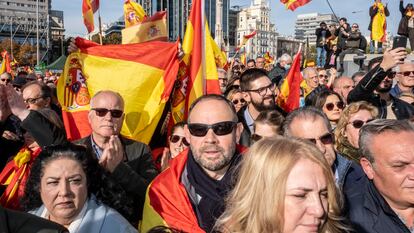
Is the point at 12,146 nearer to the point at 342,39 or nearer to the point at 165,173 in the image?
the point at 165,173

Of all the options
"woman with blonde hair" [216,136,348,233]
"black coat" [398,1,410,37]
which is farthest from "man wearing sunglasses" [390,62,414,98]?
"black coat" [398,1,410,37]

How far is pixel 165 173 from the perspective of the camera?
9.87 feet

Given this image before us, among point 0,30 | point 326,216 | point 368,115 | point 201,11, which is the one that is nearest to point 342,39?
point 201,11

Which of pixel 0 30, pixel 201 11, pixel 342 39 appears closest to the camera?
pixel 201 11

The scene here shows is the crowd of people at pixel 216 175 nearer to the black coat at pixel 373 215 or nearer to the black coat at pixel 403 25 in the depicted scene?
the black coat at pixel 373 215

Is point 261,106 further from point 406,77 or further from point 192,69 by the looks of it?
point 406,77

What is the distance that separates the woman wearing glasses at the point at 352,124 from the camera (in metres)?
3.95

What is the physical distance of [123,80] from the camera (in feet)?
17.5

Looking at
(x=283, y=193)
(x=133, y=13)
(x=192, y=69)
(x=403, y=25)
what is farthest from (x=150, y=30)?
(x=403, y=25)

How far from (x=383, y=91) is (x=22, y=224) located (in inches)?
161

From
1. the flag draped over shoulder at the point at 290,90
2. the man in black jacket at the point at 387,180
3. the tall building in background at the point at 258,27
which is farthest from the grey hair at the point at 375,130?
the tall building in background at the point at 258,27

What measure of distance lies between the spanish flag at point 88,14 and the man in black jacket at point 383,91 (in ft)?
14.6

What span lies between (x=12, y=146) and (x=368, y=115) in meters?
2.88

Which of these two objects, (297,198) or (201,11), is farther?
(201,11)
